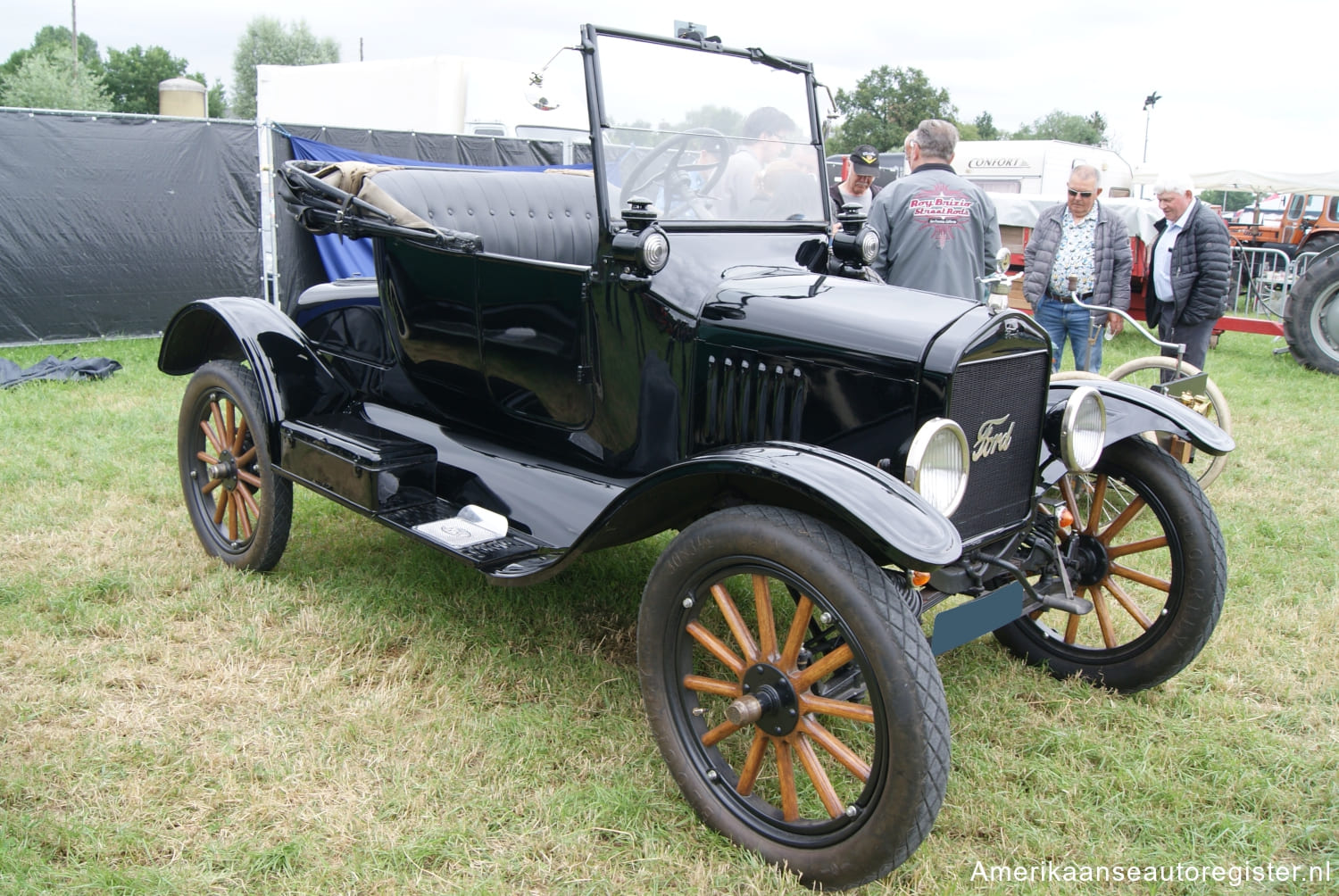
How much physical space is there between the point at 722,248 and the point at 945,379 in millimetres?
958

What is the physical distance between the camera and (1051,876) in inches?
87.8

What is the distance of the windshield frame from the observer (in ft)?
9.50

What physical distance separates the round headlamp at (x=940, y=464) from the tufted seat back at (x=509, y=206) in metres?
1.87

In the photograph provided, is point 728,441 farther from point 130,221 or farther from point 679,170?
point 130,221

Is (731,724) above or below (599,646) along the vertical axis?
above

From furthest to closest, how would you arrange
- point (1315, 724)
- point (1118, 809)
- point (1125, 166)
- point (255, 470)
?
point (1125, 166) < point (255, 470) < point (1315, 724) < point (1118, 809)

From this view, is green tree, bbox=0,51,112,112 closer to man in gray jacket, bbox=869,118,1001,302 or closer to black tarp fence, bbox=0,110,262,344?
black tarp fence, bbox=0,110,262,344

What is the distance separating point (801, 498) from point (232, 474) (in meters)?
2.64

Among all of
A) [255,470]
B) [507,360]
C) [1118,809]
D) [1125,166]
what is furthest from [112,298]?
[1125,166]

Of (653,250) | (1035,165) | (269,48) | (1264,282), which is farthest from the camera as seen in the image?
(269,48)

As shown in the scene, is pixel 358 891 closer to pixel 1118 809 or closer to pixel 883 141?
pixel 1118 809

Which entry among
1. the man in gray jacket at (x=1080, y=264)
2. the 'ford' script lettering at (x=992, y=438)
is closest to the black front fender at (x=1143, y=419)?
the 'ford' script lettering at (x=992, y=438)

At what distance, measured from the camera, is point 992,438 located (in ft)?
8.45

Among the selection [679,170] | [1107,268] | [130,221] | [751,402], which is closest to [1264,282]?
[1107,268]
